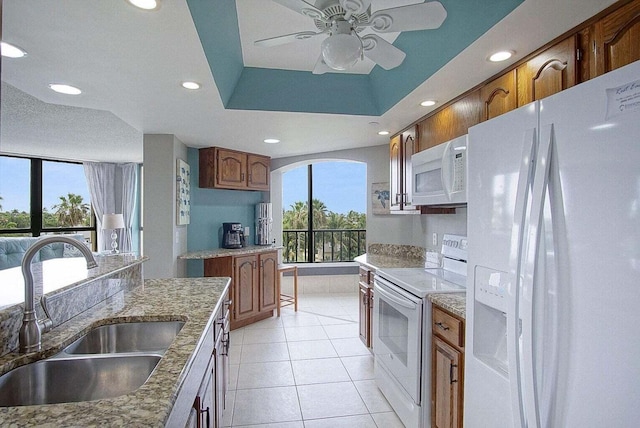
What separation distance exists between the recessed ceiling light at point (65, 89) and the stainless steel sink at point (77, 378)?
186cm

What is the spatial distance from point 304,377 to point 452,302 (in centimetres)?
162

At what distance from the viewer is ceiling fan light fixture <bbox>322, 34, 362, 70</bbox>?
4.68 feet

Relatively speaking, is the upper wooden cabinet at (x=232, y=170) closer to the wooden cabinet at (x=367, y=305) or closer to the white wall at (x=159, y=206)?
the white wall at (x=159, y=206)

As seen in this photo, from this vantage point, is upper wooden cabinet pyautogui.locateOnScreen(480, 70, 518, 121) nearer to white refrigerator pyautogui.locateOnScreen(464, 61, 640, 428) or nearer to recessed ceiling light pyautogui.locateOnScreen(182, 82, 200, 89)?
white refrigerator pyautogui.locateOnScreen(464, 61, 640, 428)

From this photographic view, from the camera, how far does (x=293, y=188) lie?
6.25 meters

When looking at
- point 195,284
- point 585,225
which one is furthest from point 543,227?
point 195,284

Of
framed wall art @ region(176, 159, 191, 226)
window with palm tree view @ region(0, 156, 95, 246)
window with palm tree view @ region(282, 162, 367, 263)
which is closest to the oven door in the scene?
framed wall art @ region(176, 159, 191, 226)

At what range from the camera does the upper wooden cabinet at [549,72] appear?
1569 mm

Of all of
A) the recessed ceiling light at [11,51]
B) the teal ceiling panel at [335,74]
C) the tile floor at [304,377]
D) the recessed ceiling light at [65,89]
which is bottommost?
the tile floor at [304,377]

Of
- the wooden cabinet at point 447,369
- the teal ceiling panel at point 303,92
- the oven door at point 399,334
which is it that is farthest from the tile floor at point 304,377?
the teal ceiling panel at point 303,92

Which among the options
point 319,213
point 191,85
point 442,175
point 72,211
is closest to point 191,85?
point 191,85

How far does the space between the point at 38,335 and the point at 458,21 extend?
7.45 ft

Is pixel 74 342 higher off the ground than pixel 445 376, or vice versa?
pixel 74 342

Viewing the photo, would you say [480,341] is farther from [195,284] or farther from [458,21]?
[195,284]
